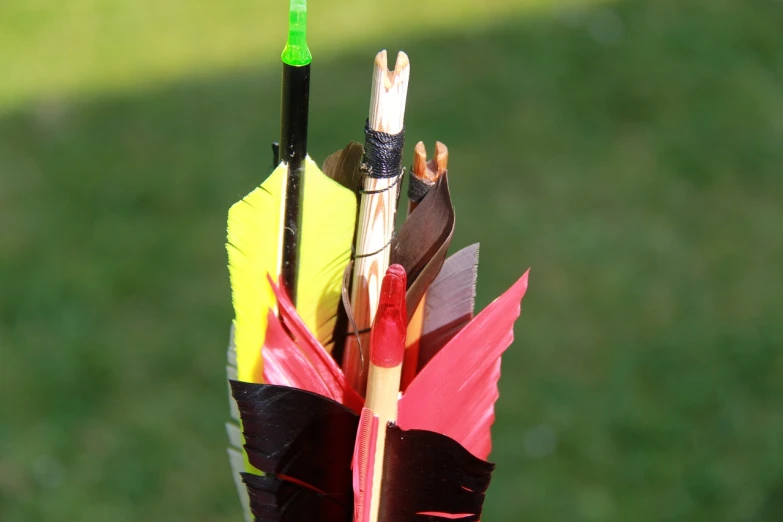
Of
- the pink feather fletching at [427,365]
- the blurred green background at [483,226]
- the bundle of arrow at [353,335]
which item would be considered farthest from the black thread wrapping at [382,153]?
the blurred green background at [483,226]

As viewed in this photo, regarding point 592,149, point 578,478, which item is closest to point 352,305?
point 578,478

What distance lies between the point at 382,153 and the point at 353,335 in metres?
0.15

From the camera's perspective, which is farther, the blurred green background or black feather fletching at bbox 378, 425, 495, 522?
the blurred green background

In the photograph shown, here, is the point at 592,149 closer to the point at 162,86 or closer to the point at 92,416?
the point at 162,86

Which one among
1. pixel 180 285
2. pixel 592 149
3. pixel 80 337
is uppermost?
pixel 592 149

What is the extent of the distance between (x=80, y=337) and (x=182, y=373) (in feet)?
0.84

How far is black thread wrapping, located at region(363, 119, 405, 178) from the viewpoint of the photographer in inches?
22.6

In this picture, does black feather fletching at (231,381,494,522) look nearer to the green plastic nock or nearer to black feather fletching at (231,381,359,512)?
black feather fletching at (231,381,359,512)

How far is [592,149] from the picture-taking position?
2.54 m

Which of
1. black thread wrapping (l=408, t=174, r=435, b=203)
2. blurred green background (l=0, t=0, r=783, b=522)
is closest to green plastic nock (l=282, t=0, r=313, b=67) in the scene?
black thread wrapping (l=408, t=174, r=435, b=203)

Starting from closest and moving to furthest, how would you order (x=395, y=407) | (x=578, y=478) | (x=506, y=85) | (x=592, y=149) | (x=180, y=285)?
(x=395, y=407) → (x=578, y=478) → (x=180, y=285) → (x=592, y=149) → (x=506, y=85)

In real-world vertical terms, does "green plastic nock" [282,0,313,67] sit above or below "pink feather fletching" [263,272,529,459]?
above

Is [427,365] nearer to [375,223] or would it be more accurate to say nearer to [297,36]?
[375,223]

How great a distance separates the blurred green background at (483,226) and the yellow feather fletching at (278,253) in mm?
1138
